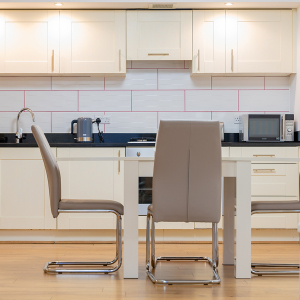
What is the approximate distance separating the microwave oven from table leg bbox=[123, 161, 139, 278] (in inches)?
68.7

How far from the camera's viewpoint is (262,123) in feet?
11.8

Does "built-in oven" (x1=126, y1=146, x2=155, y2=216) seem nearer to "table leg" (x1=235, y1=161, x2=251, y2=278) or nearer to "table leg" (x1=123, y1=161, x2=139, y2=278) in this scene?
"table leg" (x1=123, y1=161, x2=139, y2=278)

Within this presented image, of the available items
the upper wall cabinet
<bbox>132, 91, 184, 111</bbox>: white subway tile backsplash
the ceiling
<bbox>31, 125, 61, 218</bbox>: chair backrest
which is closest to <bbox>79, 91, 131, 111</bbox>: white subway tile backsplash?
<bbox>132, 91, 184, 111</bbox>: white subway tile backsplash

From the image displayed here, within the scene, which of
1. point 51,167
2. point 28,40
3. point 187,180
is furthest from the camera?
point 28,40

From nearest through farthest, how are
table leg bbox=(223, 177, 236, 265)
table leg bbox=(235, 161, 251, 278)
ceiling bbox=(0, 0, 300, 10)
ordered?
table leg bbox=(235, 161, 251, 278)
table leg bbox=(223, 177, 236, 265)
ceiling bbox=(0, 0, 300, 10)

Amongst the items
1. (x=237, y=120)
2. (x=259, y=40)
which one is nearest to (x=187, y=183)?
(x=237, y=120)

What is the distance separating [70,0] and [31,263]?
2.27 m

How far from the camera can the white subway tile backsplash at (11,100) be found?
3850mm

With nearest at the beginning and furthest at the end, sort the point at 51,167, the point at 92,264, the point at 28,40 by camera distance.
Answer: the point at 51,167 → the point at 92,264 → the point at 28,40

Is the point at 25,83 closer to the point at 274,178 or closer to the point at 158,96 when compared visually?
the point at 158,96

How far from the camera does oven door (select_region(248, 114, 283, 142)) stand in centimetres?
360

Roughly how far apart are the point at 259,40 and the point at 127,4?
1.28 m

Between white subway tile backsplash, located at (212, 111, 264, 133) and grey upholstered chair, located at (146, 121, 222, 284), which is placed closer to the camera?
grey upholstered chair, located at (146, 121, 222, 284)

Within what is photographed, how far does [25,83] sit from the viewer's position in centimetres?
A: 385
